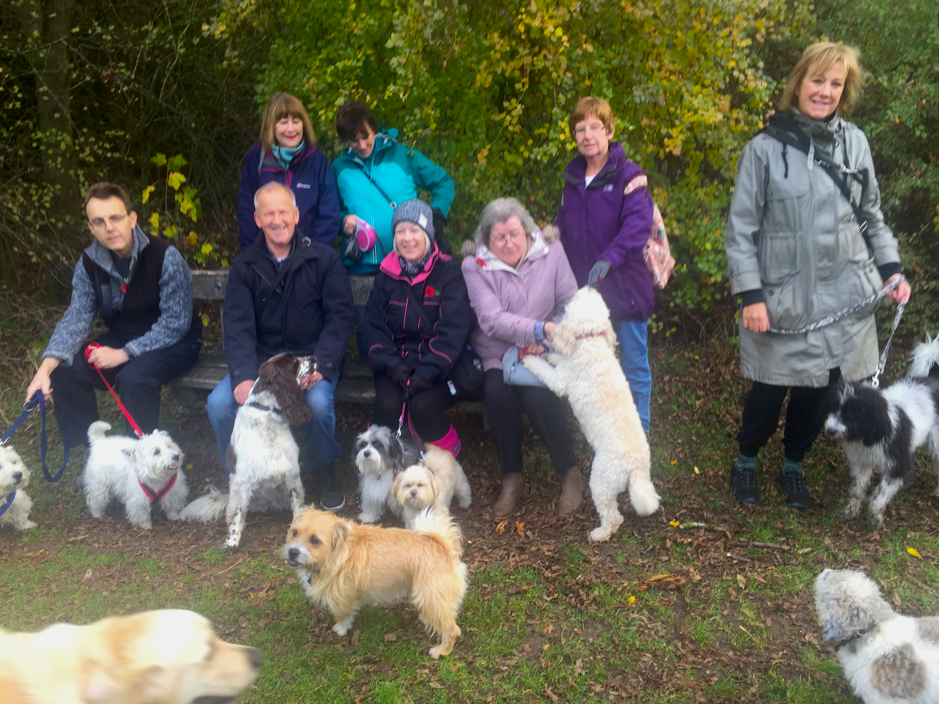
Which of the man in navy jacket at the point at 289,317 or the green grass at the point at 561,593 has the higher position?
the man in navy jacket at the point at 289,317

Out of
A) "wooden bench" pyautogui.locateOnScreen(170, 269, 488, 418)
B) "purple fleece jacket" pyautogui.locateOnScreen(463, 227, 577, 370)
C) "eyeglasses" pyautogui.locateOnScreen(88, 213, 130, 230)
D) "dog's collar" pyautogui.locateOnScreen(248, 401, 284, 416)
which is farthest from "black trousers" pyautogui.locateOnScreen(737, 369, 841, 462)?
"eyeglasses" pyautogui.locateOnScreen(88, 213, 130, 230)

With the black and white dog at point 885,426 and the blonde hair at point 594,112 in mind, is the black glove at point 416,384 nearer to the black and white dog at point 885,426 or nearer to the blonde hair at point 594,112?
the blonde hair at point 594,112

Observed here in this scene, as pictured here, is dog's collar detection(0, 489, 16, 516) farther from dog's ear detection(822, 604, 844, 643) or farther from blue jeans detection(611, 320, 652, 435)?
dog's ear detection(822, 604, 844, 643)

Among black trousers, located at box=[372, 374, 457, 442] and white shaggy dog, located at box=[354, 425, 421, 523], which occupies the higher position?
black trousers, located at box=[372, 374, 457, 442]

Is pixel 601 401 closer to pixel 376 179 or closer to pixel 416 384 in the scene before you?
pixel 416 384

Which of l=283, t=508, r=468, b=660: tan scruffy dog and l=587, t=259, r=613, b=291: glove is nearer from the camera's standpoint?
l=283, t=508, r=468, b=660: tan scruffy dog

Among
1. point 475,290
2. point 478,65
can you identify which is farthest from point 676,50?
point 475,290

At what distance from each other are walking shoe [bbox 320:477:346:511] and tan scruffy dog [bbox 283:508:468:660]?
4.17 ft

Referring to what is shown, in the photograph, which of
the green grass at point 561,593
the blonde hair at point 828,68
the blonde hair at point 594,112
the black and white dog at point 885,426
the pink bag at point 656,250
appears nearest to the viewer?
the green grass at point 561,593

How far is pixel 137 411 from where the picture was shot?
4.44 metres

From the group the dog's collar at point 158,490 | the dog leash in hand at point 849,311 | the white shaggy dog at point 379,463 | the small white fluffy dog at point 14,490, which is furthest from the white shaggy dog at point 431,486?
the small white fluffy dog at point 14,490

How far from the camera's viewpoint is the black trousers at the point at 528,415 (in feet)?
13.3

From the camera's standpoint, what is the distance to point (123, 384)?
14.4 ft

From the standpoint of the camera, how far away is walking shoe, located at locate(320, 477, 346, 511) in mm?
4230
